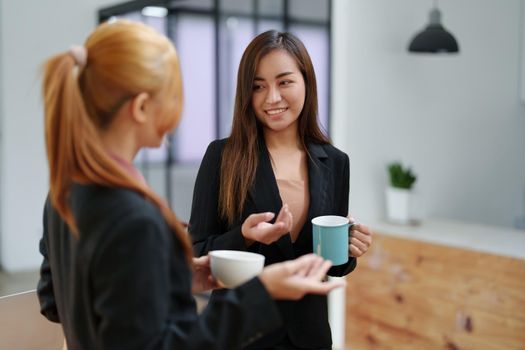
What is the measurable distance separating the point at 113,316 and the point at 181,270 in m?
0.13

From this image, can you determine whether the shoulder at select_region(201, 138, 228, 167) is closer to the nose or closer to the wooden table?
the nose

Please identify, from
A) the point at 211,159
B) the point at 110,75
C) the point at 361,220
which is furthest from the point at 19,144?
the point at 110,75

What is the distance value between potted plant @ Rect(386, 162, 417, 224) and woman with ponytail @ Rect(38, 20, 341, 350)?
244cm

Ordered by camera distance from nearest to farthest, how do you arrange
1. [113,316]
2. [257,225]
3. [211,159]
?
[113,316]
[257,225]
[211,159]

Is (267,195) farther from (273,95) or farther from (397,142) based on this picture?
(397,142)

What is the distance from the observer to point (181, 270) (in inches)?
36.2

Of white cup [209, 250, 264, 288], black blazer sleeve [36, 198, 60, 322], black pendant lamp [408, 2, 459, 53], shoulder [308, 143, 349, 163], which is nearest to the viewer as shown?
white cup [209, 250, 264, 288]

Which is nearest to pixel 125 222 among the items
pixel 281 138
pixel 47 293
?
pixel 47 293

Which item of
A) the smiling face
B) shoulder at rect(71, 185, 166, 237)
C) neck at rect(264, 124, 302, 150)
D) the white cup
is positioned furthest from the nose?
shoulder at rect(71, 185, 166, 237)

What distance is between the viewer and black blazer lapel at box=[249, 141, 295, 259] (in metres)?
1.43

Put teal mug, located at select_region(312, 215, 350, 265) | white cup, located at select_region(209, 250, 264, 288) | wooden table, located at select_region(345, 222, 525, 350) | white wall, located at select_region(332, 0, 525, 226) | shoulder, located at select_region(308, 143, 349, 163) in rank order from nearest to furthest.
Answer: white cup, located at select_region(209, 250, 264, 288) → teal mug, located at select_region(312, 215, 350, 265) → shoulder, located at select_region(308, 143, 349, 163) → wooden table, located at select_region(345, 222, 525, 350) → white wall, located at select_region(332, 0, 525, 226)

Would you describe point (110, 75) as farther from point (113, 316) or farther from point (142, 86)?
point (113, 316)

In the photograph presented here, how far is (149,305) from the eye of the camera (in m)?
0.83

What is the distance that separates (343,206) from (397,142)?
203cm
